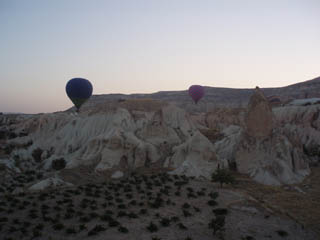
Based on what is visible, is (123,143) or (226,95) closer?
(123,143)

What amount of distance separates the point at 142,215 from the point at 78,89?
119 ft

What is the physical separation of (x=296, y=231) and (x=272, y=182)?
11545 millimetres

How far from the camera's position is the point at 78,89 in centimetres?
4412

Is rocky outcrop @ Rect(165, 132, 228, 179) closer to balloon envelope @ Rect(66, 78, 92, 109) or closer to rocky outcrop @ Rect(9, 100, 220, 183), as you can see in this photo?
rocky outcrop @ Rect(9, 100, 220, 183)

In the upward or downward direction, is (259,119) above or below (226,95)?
below

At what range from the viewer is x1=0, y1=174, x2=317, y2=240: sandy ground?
9664mm

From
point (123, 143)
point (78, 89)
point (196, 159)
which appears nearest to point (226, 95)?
point (78, 89)

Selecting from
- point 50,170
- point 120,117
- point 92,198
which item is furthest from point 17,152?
point 92,198

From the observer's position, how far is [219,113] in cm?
6119

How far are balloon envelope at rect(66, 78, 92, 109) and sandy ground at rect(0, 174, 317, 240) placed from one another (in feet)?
99.4

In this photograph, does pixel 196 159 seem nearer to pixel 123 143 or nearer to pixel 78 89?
pixel 123 143

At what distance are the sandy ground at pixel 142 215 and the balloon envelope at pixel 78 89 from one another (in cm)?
3031

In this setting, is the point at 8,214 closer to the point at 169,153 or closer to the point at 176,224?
the point at 176,224

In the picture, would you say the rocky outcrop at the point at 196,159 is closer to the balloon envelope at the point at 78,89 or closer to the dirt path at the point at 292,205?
the dirt path at the point at 292,205
